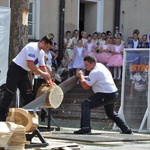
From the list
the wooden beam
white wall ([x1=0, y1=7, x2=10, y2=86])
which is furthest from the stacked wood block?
white wall ([x1=0, y1=7, x2=10, y2=86])

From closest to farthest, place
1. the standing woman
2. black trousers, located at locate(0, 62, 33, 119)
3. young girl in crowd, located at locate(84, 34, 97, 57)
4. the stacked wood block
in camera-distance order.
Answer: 1. the stacked wood block
2. black trousers, located at locate(0, 62, 33, 119)
3. young girl in crowd, located at locate(84, 34, 97, 57)
4. the standing woman

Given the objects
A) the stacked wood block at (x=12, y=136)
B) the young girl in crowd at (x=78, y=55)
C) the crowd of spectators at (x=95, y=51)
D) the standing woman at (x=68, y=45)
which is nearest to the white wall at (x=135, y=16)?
the crowd of spectators at (x=95, y=51)

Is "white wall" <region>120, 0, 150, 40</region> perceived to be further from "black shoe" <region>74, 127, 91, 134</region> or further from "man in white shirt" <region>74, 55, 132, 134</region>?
"black shoe" <region>74, 127, 91, 134</region>

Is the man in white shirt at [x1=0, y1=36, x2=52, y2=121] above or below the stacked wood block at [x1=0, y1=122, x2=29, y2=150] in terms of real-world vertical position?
above

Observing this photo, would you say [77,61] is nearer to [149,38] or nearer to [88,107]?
[149,38]

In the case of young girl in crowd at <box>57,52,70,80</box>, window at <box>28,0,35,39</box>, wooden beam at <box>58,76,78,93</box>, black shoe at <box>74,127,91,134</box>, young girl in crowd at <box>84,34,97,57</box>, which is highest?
window at <box>28,0,35,39</box>

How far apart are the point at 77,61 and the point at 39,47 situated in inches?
339

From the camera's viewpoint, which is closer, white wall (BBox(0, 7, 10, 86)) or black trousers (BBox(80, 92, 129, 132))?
black trousers (BBox(80, 92, 129, 132))

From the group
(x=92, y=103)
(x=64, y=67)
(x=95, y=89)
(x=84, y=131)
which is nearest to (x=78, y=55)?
(x=64, y=67)

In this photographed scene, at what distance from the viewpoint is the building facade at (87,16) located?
69.6 feet

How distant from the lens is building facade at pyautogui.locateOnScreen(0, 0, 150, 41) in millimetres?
21203

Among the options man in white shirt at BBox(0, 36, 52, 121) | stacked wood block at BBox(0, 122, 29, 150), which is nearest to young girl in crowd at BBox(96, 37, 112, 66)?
man in white shirt at BBox(0, 36, 52, 121)

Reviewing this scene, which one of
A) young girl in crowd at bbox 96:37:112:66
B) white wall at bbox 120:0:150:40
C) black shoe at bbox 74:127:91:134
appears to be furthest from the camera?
white wall at bbox 120:0:150:40

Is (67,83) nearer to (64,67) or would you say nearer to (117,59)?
(117,59)
